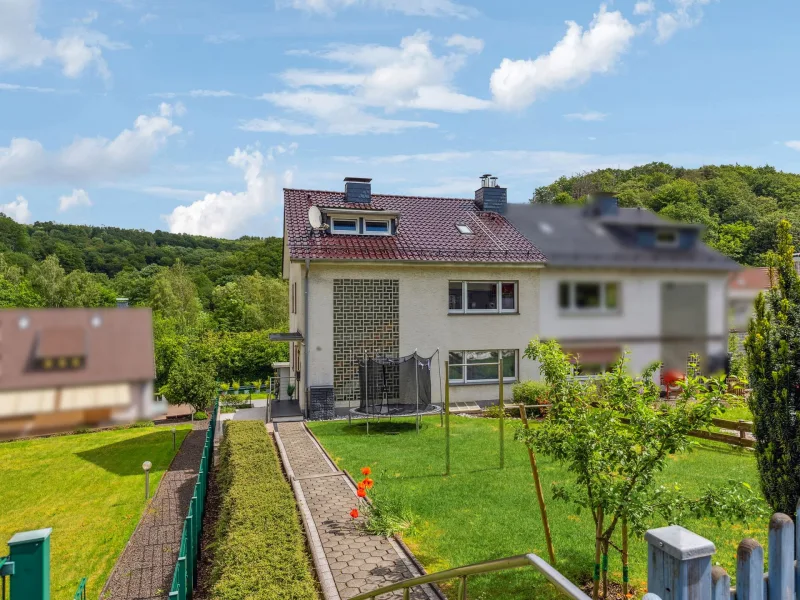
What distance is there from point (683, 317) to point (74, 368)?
2.41m

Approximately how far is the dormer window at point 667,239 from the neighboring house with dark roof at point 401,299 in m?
9.39

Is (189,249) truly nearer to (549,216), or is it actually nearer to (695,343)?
(549,216)

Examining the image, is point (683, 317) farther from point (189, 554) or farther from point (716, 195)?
point (189, 554)

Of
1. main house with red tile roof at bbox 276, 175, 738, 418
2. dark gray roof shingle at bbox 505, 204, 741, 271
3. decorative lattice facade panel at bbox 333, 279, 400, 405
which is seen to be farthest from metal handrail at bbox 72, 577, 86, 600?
decorative lattice facade panel at bbox 333, 279, 400, 405

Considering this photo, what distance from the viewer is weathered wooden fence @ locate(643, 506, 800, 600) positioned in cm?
141

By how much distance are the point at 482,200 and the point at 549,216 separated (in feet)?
42.7

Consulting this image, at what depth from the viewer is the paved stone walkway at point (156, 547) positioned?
5.09 meters

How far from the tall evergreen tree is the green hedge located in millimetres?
2911

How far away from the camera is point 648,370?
8.28ft

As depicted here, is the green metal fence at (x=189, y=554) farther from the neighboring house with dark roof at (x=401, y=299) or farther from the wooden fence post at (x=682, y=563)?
the neighboring house with dark roof at (x=401, y=299)

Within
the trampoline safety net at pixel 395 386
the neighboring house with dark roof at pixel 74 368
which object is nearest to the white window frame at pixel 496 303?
the trampoline safety net at pixel 395 386

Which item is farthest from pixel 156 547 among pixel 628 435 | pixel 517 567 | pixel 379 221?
pixel 379 221

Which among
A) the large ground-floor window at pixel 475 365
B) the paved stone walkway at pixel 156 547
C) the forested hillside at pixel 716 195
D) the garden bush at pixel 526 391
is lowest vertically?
the paved stone walkway at pixel 156 547

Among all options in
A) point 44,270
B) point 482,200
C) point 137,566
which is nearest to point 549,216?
point 44,270
